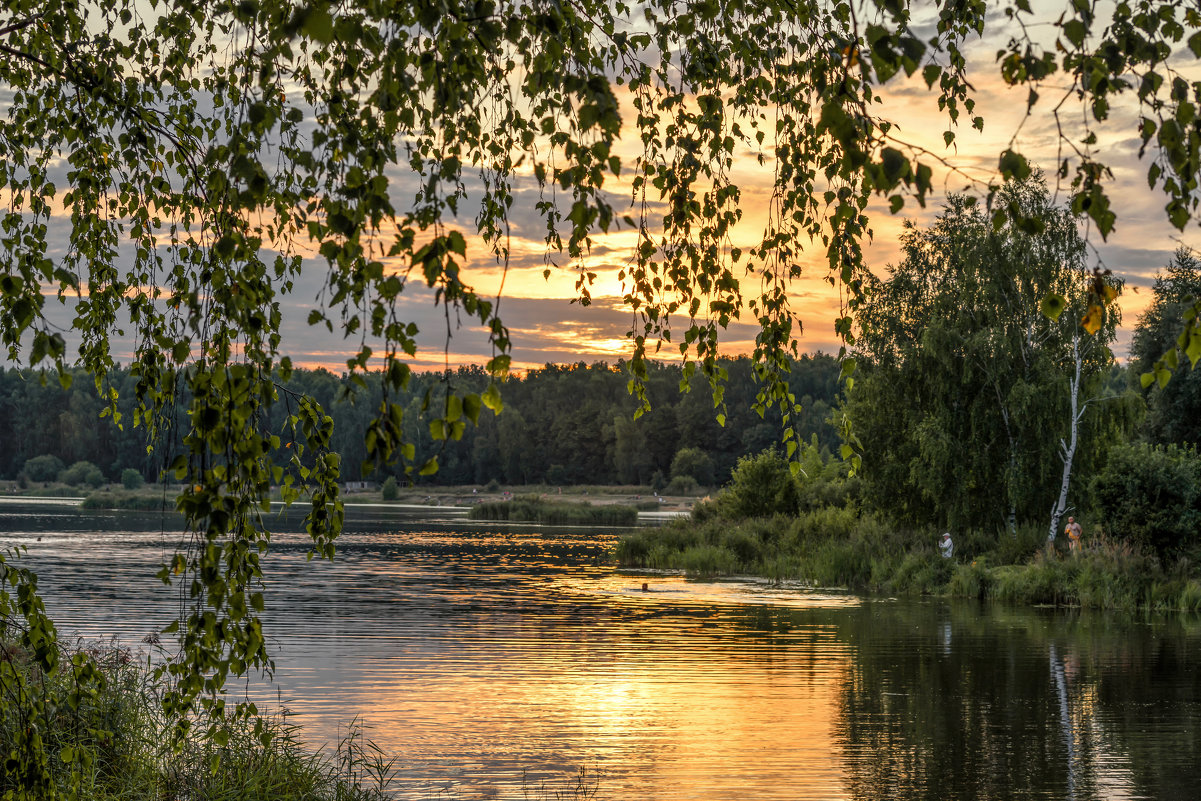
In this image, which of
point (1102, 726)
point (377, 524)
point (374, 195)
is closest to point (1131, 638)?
point (1102, 726)

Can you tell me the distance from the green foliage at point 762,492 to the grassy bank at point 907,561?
30.5 inches

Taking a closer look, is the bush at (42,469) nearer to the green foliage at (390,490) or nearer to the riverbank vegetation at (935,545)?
the green foliage at (390,490)

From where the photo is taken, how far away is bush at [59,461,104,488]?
11981 cm

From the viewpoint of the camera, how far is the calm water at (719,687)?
1118 centimetres

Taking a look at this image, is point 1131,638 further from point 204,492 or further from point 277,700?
point 204,492

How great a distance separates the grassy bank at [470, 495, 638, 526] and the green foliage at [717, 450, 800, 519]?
28.6 meters

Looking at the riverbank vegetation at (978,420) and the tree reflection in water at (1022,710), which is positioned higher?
the riverbank vegetation at (978,420)

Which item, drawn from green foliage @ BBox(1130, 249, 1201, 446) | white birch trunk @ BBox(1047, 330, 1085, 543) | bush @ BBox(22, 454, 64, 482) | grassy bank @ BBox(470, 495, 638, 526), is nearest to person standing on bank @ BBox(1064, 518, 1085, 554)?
white birch trunk @ BBox(1047, 330, 1085, 543)

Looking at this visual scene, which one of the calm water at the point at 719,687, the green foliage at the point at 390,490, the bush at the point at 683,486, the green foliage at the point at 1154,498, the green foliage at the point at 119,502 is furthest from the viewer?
the bush at the point at 683,486

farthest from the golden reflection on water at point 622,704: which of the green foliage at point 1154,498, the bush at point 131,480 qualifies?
the bush at point 131,480

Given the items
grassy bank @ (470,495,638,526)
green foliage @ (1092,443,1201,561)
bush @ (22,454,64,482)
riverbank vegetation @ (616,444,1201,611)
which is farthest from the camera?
bush @ (22,454,64,482)

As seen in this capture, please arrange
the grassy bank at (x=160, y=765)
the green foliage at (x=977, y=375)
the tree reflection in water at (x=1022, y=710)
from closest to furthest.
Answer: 1. the grassy bank at (x=160, y=765)
2. the tree reflection in water at (x=1022, y=710)
3. the green foliage at (x=977, y=375)

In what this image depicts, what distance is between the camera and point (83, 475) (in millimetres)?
120938

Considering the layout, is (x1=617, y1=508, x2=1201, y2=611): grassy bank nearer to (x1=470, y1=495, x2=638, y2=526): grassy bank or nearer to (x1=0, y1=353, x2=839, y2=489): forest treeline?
(x1=470, y1=495, x2=638, y2=526): grassy bank
